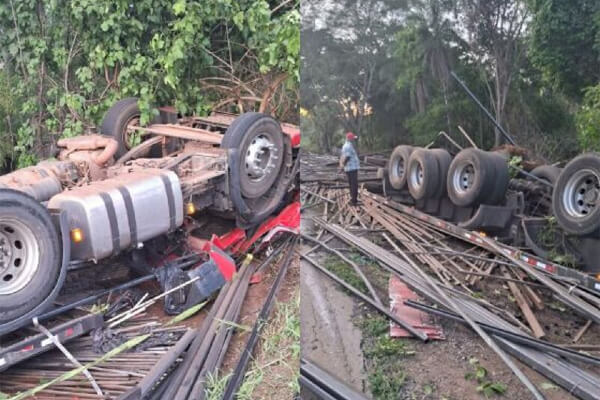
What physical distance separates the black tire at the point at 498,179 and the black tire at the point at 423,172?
0.12 metres

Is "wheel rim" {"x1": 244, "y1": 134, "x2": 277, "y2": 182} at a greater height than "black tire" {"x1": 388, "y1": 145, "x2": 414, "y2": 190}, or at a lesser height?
lesser

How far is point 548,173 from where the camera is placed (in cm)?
112

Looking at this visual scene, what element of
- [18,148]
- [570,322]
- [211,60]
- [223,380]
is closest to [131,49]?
[211,60]

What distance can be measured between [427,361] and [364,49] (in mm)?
723

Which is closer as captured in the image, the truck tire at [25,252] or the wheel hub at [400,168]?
the wheel hub at [400,168]

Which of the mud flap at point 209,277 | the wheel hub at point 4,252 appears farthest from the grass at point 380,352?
the mud flap at point 209,277

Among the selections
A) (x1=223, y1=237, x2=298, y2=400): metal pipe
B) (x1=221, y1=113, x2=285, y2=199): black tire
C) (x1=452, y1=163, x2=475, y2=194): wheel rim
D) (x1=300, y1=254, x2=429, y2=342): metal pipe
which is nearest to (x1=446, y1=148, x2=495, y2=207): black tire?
(x1=452, y1=163, x2=475, y2=194): wheel rim

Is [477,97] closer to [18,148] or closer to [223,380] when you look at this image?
[223,380]

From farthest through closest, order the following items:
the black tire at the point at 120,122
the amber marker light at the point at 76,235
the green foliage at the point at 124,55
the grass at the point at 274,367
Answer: the green foliage at the point at 124,55
the black tire at the point at 120,122
the amber marker light at the point at 76,235
the grass at the point at 274,367

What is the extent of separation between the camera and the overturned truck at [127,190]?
138 inches

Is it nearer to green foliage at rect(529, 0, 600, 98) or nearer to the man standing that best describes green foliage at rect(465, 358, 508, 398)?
the man standing

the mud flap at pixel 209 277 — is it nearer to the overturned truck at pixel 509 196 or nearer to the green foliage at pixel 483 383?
the overturned truck at pixel 509 196

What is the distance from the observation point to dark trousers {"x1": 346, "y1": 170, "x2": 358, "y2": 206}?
50.1 inches

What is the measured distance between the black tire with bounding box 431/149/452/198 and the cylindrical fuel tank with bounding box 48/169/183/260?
3013 mm
